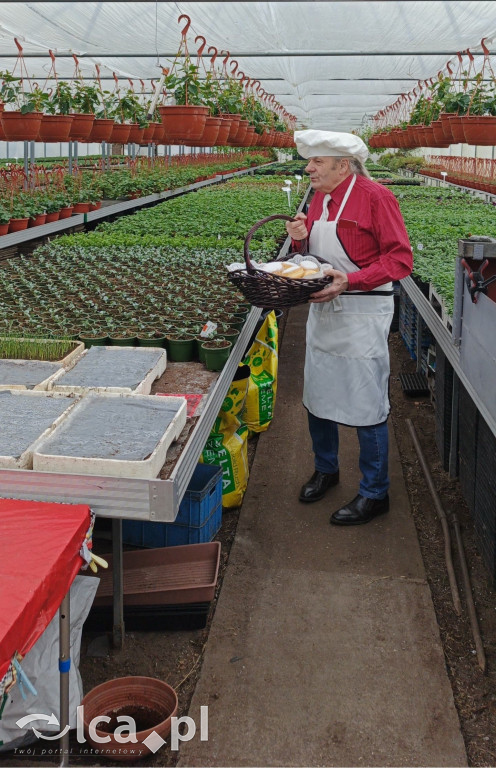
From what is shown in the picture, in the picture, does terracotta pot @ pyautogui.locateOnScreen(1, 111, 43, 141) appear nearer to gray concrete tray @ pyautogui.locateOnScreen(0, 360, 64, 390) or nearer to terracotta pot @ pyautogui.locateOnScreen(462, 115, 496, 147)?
terracotta pot @ pyautogui.locateOnScreen(462, 115, 496, 147)

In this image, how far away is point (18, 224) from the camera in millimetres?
7211

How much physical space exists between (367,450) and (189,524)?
3.44ft

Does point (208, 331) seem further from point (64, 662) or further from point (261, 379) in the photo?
point (64, 662)

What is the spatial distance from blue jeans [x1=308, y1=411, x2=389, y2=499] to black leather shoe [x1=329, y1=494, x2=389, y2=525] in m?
0.04

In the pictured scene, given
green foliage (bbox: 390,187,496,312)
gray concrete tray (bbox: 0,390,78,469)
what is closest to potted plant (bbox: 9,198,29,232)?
green foliage (bbox: 390,187,496,312)

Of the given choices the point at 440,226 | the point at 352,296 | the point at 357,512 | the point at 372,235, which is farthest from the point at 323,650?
the point at 440,226

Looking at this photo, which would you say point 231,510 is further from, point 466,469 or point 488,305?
point 488,305

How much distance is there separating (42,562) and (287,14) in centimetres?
775

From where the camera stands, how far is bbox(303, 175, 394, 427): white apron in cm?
358

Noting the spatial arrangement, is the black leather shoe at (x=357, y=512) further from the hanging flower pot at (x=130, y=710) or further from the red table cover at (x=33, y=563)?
the red table cover at (x=33, y=563)

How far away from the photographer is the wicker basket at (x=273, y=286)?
10.0 ft

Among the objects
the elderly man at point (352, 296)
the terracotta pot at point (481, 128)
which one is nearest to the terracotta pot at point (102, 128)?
the terracotta pot at point (481, 128)

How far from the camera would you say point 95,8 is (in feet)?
26.0

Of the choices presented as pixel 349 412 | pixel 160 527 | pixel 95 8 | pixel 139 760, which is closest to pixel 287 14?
pixel 95 8
